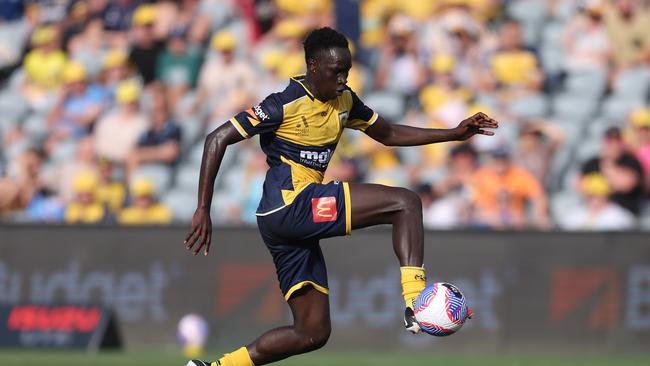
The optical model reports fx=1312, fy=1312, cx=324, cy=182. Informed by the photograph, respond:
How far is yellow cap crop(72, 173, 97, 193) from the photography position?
52.1 ft

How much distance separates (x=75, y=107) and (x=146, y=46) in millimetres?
1306

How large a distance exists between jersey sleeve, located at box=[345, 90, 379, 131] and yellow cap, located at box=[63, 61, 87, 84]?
10206mm

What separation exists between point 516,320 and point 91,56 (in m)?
8.11

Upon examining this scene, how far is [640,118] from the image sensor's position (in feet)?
49.5

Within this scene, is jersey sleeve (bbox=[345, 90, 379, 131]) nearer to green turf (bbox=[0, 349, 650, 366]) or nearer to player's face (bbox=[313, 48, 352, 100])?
player's face (bbox=[313, 48, 352, 100])

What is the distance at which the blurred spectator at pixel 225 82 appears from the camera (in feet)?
55.5

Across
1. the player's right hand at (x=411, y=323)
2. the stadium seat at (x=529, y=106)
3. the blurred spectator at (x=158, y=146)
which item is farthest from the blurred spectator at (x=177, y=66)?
the player's right hand at (x=411, y=323)

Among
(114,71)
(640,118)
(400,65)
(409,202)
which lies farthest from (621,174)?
(114,71)

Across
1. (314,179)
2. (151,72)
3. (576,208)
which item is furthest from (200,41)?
(314,179)

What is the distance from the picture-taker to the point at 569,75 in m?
16.5

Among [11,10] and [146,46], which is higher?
[11,10]

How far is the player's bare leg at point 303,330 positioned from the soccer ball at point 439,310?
3.45 feet

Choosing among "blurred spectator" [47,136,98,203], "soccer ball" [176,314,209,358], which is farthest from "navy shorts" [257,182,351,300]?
"blurred spectator" [47,136,98,203]

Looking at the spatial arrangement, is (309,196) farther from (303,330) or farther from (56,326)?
(56,326)
